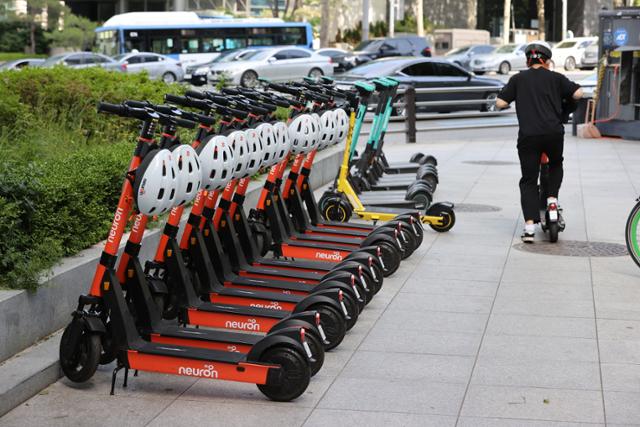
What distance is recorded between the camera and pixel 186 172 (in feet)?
19.3

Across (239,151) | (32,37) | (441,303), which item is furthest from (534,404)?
(32,37)

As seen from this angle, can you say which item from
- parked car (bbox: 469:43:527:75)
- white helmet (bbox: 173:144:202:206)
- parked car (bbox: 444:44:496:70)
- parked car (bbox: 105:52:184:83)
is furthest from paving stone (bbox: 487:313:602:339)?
parked car (bbox: 444:44:496:70)

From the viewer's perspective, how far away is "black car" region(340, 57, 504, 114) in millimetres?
26281

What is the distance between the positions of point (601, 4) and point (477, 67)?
33.4m

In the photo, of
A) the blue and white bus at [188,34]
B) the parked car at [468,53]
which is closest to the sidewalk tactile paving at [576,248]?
the blue and white bus at [188,34]

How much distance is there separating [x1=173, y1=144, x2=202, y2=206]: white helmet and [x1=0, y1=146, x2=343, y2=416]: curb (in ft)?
3.13

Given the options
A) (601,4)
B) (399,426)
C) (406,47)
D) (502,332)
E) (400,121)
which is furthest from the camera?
(601,4)

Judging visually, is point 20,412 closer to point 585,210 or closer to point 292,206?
point 292,206

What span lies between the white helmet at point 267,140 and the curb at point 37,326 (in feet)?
4.33

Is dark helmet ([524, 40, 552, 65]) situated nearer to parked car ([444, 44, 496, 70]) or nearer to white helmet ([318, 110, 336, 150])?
white helmet ([318, 110, 336, 150])

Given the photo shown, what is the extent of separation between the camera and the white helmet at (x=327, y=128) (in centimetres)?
913

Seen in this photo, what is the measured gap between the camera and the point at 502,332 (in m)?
7.02

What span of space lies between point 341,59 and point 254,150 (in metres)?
41.8

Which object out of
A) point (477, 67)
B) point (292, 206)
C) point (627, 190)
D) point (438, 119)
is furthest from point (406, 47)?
point (292, 206)
